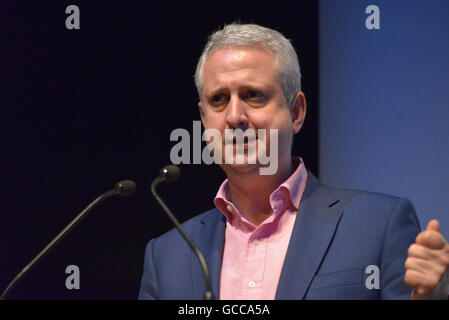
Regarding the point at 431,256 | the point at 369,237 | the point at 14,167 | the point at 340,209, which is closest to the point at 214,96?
the point at 340,209

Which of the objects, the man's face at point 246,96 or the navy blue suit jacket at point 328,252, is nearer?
the navy blue suit jacket at point 328,252

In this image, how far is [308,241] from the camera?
1711 mm

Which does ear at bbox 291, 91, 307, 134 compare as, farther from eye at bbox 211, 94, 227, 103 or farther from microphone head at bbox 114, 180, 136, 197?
microphone head at bbox 114, 180, 136, 197

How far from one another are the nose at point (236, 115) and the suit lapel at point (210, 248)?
1.15ft

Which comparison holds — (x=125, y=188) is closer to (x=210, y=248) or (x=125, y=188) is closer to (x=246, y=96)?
(x=210, y=248)

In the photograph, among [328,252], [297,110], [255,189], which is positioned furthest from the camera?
[297,110]

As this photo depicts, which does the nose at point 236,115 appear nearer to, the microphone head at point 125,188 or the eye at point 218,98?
the eye at point 218,98

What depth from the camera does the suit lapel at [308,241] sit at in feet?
5.31

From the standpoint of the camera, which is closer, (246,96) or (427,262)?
(427,262)

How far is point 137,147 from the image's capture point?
2586 mm

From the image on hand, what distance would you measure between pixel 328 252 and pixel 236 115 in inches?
20.0

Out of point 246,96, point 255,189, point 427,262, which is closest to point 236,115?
point 246,96

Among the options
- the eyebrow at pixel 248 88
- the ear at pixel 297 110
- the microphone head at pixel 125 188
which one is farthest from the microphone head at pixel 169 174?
the ear at pixel 297 110

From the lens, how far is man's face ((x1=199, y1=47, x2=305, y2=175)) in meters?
1.86
